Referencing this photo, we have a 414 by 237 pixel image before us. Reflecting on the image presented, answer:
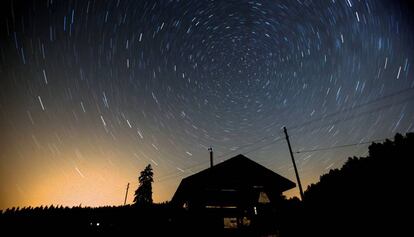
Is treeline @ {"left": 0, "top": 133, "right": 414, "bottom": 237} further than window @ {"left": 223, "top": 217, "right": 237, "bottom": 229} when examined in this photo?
No

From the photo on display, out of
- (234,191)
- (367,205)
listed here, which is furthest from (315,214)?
(234,191)

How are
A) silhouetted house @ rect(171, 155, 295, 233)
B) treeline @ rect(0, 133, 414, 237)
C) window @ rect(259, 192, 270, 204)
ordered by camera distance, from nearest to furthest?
treeline @ rect(0, 133, 414, 237) < silhouetted house @ rect(171, 155, 295, 233) < window @ rect(259, 192, 270, 204)

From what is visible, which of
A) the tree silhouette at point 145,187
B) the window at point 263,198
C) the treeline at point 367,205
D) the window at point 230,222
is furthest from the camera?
the tree silhouette at point 145,187

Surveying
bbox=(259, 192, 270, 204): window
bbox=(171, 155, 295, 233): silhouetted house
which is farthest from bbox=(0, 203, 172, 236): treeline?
bbox=(259, 192, 270, 204): window

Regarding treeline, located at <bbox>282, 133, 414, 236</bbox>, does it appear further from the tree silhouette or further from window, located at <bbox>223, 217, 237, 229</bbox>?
the tree silhouette

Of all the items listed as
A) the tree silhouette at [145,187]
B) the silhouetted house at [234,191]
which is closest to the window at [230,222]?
the silhouetted house at [234,191]

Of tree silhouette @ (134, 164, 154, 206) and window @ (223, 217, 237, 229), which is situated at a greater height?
tree silhouette @ (134, 164, 154, 206)

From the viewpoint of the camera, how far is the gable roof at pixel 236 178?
1351 cm

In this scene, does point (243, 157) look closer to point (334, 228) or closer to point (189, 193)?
point (189, 193)

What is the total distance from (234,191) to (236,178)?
0.85 m

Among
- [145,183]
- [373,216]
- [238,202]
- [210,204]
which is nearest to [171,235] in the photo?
[210,204]

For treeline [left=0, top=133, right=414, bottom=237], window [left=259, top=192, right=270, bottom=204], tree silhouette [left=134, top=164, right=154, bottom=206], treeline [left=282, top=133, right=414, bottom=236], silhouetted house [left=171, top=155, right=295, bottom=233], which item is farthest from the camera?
tree silhouette [left=134, top=164, right=154, bottom=206]

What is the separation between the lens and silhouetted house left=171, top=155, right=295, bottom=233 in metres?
12.9

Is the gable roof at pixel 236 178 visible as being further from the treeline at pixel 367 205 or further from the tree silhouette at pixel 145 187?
the tree silhouette at pixel 145 187
